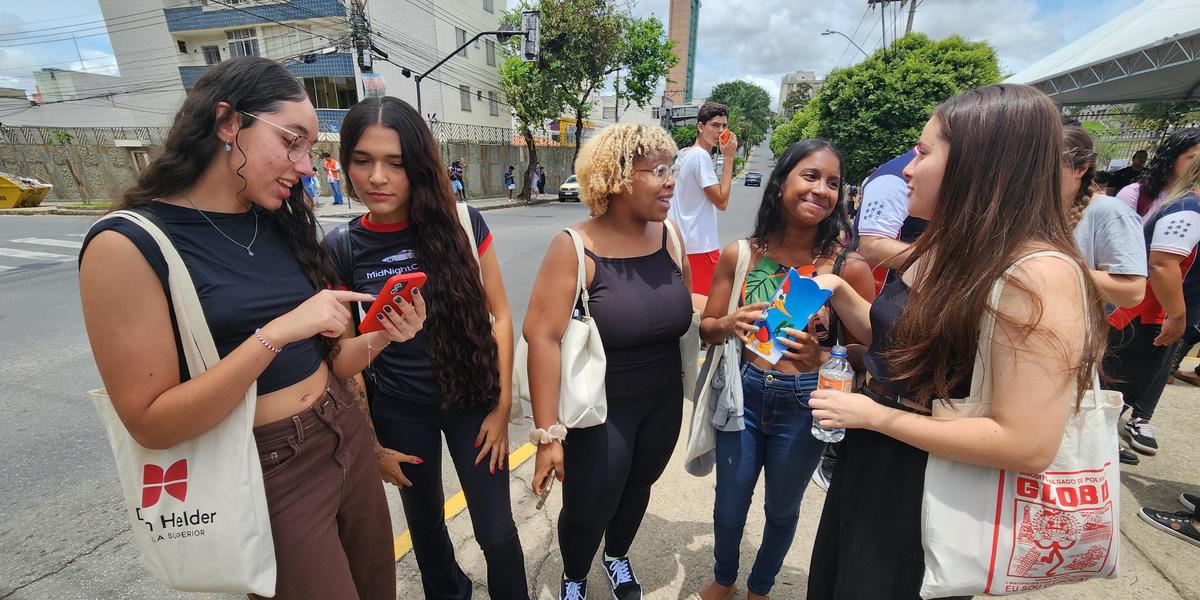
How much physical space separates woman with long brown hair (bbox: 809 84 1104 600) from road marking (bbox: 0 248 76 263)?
12.9 m

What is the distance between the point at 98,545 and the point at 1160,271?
5619 millimetres

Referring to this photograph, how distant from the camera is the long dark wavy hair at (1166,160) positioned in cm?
278

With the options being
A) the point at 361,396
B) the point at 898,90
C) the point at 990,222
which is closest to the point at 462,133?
the point at 898,90

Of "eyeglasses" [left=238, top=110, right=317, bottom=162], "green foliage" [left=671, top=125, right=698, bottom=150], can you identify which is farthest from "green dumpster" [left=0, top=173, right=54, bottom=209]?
"green foliage" [left=671, top=125, right=698, bottom=150]

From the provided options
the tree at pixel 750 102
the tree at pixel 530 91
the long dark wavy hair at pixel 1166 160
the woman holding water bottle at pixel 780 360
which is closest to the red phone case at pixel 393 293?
the woman holding water bottle at pixel 780 360

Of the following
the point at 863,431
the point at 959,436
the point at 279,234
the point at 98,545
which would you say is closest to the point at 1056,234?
the point at 959,436

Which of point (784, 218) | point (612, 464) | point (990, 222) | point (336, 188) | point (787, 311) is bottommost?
point (336, 188)

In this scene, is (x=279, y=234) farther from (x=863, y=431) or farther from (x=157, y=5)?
(x=157, y=5)

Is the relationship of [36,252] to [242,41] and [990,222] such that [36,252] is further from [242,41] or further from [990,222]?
[242,41]

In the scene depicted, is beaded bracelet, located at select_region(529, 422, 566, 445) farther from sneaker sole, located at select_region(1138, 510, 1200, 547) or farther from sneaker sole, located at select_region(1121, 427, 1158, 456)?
sneaker sole, located at select_region(1121, 427, 1158, 456)

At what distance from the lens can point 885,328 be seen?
54.6 inches

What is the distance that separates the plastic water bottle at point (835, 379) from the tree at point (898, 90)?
509 inches

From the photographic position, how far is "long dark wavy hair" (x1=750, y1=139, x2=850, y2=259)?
6.66 ft

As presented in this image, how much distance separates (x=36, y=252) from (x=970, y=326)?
14722mm
